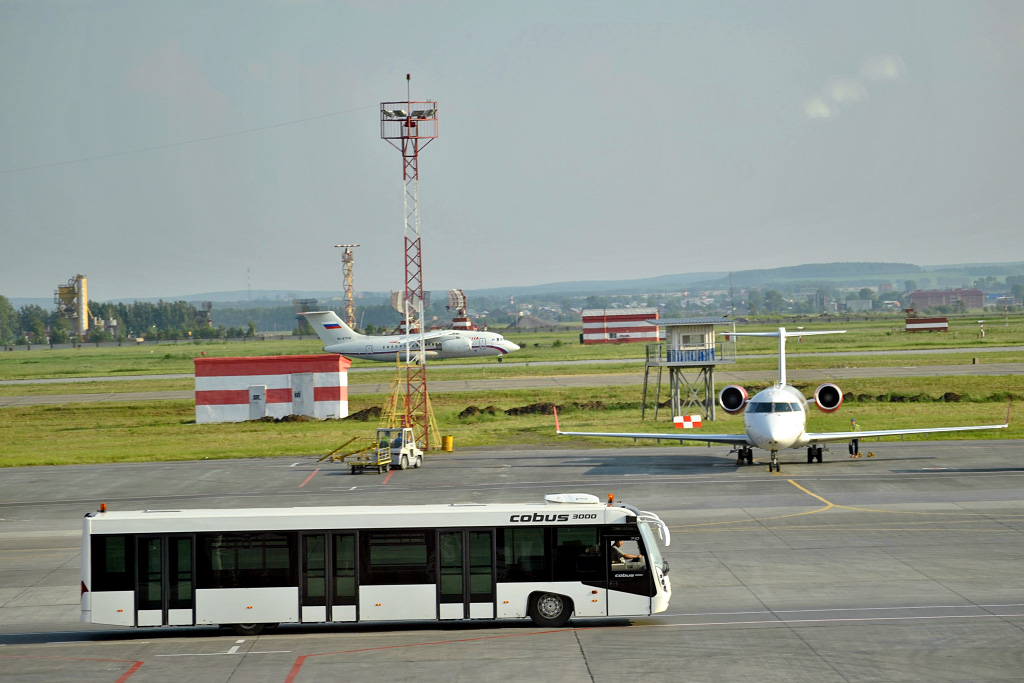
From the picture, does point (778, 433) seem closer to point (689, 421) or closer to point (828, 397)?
point (828, 397)

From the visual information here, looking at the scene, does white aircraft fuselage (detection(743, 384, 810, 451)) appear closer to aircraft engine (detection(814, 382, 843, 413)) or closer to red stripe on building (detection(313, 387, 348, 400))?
aircraft engine (detection(814, 382, 843, 413))

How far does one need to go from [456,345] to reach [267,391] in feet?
154

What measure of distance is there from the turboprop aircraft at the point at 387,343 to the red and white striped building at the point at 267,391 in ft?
105

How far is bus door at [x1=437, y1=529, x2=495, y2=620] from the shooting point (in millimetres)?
19422

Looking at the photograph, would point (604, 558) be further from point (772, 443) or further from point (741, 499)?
point (772, 443)

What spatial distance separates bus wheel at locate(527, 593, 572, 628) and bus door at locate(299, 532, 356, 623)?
12.2ft

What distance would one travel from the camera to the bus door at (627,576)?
19562 millimetres

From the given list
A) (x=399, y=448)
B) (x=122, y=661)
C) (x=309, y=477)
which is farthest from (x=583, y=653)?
(x=399, y=448)

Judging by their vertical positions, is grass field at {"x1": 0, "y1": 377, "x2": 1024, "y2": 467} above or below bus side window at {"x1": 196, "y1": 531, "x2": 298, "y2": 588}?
below

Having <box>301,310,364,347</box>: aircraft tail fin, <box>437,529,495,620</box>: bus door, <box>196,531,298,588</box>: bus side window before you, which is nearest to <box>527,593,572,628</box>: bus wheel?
<box>437,529,495,620</box>: bus door

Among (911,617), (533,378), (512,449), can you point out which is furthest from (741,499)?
(533,378)

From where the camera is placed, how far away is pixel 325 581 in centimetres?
1939

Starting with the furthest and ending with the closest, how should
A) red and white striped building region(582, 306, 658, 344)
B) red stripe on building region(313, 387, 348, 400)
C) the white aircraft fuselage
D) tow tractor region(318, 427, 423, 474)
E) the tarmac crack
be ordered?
red and white striped building region(582, 306, 658, 344)
red stripe on building region(313, 387, 348, 400)
tow tractor region(318, 427, 423, 474)
the white aircraft fuselage
the tarmac crack

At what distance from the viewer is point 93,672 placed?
17672mm
